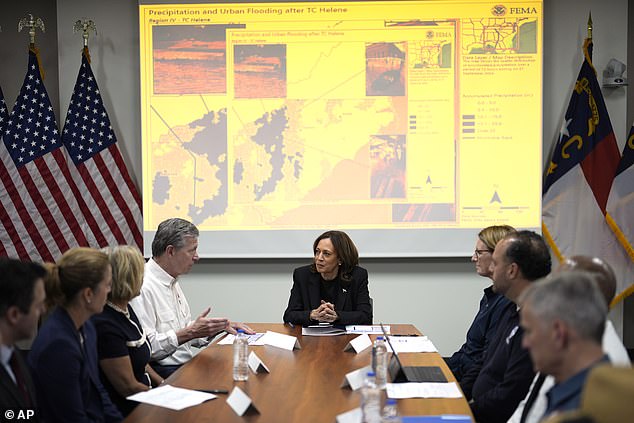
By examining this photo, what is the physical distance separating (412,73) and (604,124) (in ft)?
5.22

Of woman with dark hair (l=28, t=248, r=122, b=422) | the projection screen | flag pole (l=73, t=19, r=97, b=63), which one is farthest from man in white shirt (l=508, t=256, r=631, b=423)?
flag pole (l=73, t=19, r=97, b=63)

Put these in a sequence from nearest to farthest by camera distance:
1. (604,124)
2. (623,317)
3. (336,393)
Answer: (336,393)
(604,124)
(623,317)

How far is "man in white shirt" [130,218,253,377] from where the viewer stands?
12.6 ft

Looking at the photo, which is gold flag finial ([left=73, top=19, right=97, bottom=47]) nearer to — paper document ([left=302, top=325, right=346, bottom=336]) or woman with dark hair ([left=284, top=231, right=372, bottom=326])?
woman with dark hair ([left=284, top=231, right=372, bottom=326])

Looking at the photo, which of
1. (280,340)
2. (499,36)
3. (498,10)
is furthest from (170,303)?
(498,10)

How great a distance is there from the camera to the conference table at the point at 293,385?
100 inches

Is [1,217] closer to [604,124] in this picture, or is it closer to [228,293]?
[228,293]

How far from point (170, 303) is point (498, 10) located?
3.60 metres

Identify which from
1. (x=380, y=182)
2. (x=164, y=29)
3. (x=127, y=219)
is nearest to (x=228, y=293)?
(x=127, y=219)

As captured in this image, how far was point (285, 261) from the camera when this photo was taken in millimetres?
6129

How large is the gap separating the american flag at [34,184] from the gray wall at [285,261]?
272 millimetres

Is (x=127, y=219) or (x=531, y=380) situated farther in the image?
(x=127, y=219)

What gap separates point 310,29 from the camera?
5938mm

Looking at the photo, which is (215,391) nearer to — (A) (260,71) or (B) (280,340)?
(B) (280,340)
